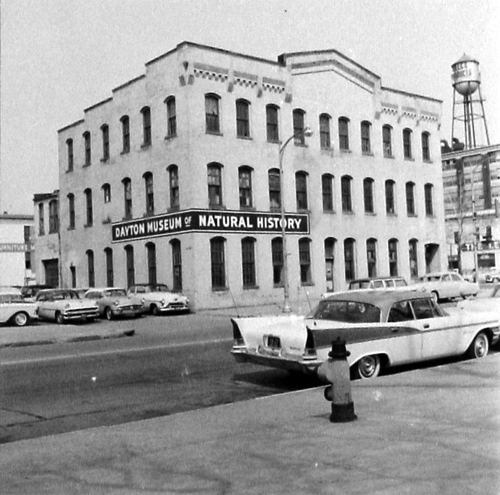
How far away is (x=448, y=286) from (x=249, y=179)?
11.3 m

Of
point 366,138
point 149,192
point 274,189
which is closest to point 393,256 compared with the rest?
point 366,138

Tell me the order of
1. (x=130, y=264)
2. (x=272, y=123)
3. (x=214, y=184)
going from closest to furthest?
(x=214, y=184) < (x=272, y=123) < (x=130, y=264)

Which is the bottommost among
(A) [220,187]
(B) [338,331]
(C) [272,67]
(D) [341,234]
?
(B) [338,331]

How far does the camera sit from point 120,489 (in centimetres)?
546

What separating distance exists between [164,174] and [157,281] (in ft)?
17.9

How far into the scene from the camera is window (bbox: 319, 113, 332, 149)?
37344 mm

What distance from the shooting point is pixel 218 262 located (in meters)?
32.4

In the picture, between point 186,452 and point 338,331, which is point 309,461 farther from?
point 338,331

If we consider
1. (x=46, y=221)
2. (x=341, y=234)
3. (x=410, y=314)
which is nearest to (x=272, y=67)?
(x=341, y=234)

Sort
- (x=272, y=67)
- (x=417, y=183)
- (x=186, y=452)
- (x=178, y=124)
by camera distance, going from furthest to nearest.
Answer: (x=417, y=183) → (x=272, y=67) → (x=178, y=124) → (x=186, y=452)

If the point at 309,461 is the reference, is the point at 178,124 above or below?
above

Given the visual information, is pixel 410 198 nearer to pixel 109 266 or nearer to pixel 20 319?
pixel 109 266

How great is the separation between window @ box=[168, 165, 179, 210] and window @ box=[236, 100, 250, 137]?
380 cm

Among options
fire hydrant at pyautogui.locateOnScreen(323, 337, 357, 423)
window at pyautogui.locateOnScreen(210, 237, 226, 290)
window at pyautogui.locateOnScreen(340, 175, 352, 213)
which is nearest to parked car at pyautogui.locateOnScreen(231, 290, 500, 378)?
fire hydrant at pyautogui.locateOnScreen(323, 337, 357, 423)
